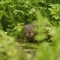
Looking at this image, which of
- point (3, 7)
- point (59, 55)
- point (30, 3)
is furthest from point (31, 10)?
point (59, 55)

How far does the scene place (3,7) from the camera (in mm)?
6773

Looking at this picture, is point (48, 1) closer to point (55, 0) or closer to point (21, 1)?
point (55, 0)

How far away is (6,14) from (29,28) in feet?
2.76

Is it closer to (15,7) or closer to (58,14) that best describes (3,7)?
(15,7)

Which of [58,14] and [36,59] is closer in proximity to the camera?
[36,59]

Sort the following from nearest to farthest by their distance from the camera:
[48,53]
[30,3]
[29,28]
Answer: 1. [48,53]
2. [29,28]
3. [30,3]

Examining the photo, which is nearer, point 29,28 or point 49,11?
point 29,28

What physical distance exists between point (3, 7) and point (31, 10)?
0.77 m

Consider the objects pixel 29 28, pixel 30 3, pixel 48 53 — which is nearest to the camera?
pixel 48 53

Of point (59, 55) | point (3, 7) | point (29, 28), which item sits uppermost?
point (59, 55)

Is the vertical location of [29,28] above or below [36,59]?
below

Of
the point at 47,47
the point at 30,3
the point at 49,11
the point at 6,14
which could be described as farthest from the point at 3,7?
the point at 47,47

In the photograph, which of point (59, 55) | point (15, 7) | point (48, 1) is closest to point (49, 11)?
point (48, 1)

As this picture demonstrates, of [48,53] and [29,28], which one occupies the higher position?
[48,53]
